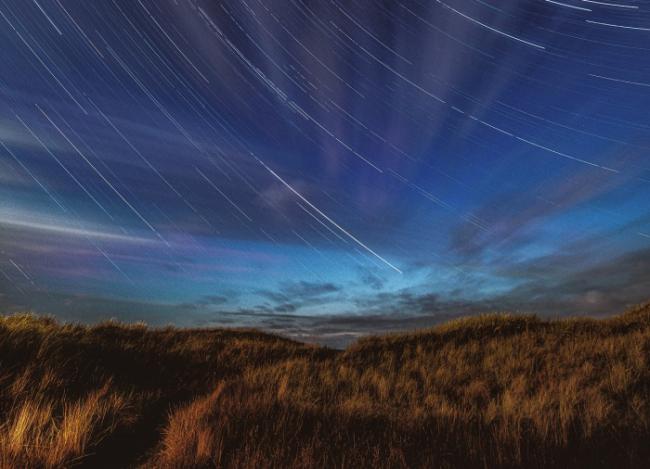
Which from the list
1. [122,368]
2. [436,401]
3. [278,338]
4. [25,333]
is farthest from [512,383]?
[278,338]

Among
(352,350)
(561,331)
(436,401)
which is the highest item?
(561,331)

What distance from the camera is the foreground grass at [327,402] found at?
5242 millimetres

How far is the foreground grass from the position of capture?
17.2 feet

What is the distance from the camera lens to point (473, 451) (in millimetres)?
5344

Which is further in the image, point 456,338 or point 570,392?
point 456,338

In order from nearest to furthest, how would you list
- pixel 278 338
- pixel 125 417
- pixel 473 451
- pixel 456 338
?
pixel 473 451, pixel 125 417, pixel 456 338, pixel 278 338

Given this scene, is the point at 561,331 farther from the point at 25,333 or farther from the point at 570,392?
the point at 25,333

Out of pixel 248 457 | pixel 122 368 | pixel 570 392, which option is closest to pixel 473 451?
pixel 248 457

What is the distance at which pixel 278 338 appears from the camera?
70.3 ft

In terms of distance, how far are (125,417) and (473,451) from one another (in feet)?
16.3

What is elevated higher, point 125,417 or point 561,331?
point 561,331

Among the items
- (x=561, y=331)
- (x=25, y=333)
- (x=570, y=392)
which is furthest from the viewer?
(x=561, y=331)

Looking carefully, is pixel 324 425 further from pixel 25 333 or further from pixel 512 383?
pixel 25 333

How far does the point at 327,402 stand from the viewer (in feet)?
28.3
